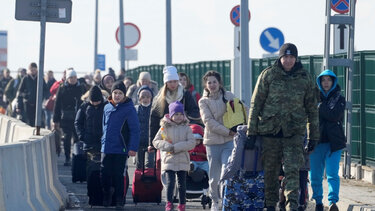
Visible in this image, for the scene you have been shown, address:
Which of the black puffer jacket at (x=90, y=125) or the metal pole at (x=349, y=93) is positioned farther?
the metal pole at (x=349, y=93)

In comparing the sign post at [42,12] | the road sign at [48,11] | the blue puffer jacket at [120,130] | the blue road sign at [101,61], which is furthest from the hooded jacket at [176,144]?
the blue road sign at [101,61]

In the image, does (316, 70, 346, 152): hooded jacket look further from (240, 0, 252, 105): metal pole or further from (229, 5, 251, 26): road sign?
(229, 5, 251, 26): road sign

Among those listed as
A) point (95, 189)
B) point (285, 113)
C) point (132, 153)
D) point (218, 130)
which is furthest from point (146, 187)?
point (285, 113)

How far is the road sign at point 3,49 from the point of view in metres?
63.8

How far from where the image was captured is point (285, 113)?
13.0 meters

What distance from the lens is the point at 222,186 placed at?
14.6m

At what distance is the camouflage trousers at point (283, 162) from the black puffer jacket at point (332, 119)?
159 cm

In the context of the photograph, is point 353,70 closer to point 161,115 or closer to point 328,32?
point 328,32

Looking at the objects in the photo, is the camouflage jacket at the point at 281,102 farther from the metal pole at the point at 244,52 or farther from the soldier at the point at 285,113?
the metal pole at the point at 244,52

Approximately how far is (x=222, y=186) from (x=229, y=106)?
3.50ft

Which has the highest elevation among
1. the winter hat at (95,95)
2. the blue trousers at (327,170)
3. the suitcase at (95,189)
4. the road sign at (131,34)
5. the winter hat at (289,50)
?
the road sign at (131,34)

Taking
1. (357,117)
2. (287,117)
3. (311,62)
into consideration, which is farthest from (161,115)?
(311,62)

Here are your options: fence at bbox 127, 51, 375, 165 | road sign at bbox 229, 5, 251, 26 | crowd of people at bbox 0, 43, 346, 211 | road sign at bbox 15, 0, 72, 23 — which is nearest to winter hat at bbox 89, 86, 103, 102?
crowd of people at bbox 0, 43, 346, 211

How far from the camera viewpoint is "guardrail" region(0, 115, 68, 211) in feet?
39.1
